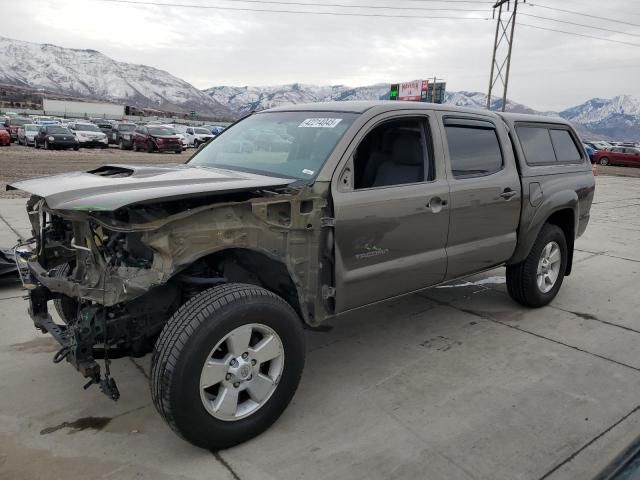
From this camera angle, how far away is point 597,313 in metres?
4.93

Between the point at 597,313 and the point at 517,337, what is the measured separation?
1232mm

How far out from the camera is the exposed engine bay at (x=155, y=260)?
2.53m

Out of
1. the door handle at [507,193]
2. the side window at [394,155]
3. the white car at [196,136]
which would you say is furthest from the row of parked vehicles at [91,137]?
the side window at [394,155]

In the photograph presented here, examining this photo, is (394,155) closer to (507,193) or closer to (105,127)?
(507,193)

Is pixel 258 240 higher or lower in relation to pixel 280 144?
lower

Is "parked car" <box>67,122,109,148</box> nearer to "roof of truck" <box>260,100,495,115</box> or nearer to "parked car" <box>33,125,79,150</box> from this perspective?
"parked car" <box>33,125,79,150</box>

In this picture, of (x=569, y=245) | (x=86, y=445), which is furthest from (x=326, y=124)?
(x=569, y=245)

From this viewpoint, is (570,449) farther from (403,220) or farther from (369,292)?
(403,220)

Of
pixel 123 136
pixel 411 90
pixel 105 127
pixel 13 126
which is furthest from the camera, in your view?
pixel 411 90

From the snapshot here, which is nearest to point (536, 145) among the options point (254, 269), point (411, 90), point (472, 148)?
point (472, 148)

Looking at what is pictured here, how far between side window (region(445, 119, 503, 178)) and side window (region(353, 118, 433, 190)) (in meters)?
0.27

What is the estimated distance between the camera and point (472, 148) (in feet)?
13.2

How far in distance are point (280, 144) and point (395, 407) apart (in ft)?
6.34

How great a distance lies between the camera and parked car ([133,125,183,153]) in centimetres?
2728
